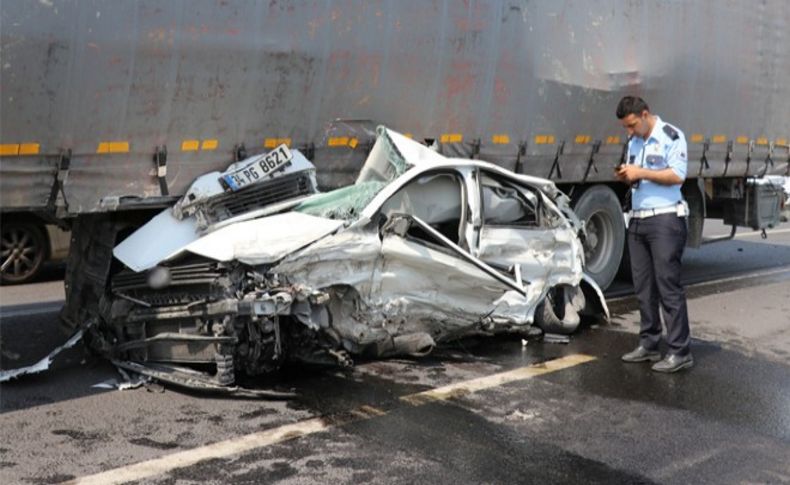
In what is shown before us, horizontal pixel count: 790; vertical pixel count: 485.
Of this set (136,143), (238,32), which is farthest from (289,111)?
(136,143)

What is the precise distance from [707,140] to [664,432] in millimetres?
6270

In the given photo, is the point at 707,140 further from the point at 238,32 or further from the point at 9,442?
the point at 9,442

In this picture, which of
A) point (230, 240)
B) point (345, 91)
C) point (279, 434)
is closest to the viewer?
point (279, 434)

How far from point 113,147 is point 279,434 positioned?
2.26m

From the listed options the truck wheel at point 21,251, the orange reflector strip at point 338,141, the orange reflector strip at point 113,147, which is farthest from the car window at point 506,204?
the truck wheel at point 21,251

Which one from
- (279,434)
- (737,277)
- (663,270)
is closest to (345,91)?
(663,270)

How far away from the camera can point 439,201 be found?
6.61 meters

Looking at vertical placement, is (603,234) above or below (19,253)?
above

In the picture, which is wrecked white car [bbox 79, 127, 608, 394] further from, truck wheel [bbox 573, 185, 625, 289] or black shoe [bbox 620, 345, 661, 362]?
truck wheel [bbox 573, 185, 625, 289]

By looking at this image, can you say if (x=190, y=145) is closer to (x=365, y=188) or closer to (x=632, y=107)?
(x=365, y=188)

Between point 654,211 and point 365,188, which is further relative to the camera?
point 654,211

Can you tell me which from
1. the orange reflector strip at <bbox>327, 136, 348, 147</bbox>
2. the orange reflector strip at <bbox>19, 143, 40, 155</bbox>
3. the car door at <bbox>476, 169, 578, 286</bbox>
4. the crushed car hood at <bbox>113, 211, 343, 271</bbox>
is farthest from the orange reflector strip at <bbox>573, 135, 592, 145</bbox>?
the orange reflector strip at <bbox>19, 143, 40, 155</bbox>

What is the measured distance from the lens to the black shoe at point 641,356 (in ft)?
21.9

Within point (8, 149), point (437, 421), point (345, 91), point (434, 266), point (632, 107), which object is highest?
point (345, 91)
